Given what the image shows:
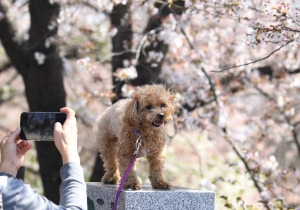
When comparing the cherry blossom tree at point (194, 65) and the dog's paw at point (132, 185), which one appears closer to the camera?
the dog's paw at point (132, 185)

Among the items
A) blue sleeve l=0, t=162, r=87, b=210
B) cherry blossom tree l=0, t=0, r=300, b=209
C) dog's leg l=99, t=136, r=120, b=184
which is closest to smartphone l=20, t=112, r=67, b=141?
blue sleeve l=0, t=162, r=87, b=210

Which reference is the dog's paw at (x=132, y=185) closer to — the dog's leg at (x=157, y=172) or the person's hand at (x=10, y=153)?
the dog's leg at (x=157, y=172)

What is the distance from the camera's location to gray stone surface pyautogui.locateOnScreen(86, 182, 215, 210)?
3.56m

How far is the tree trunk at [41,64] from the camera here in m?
7.00

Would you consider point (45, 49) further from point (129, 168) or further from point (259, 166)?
point (129, 168)

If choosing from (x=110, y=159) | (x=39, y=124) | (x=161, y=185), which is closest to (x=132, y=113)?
(x=161, y=185)

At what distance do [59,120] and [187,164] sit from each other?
33.3ft

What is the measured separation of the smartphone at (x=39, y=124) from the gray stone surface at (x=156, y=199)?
1.16 meters

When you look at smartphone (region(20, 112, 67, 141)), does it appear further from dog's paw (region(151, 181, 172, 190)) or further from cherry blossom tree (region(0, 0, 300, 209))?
cherry blossom tree (region(0, 0, 300, 209))

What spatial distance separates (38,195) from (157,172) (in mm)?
1762

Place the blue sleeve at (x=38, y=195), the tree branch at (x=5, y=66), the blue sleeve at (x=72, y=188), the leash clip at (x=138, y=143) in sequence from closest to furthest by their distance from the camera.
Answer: the blue sleeve at (x=38, y=195) → the blue sleeve at (x=72, y=188) → the leash clip at (x=138, y=143) → the tree branch at (x=5, y=66)

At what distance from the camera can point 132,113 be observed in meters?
3.57

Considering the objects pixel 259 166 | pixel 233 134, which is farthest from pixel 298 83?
pixel 259 166

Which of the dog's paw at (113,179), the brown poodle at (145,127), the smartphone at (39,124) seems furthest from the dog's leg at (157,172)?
the smartphone at (39,124)
